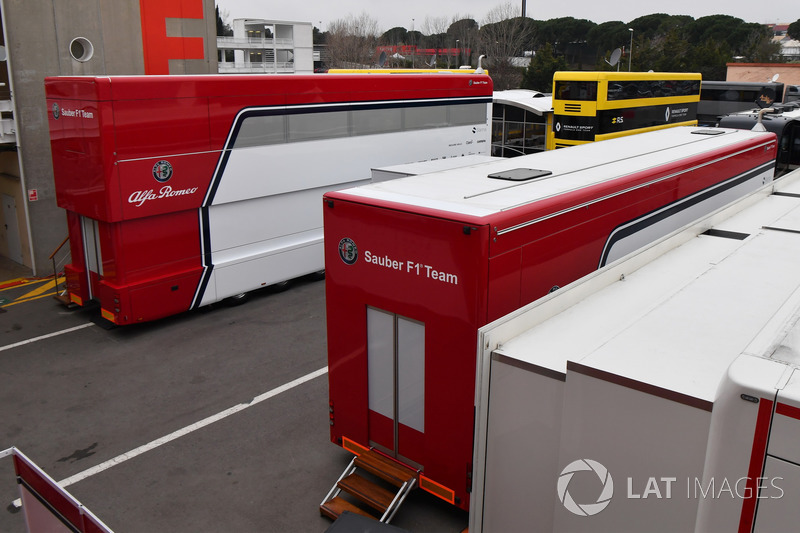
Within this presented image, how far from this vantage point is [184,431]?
25.5 feet

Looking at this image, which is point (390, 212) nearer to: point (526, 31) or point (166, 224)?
point (166, 224)

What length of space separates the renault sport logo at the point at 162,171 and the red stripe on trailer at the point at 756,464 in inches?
356

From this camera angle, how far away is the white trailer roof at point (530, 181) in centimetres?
600

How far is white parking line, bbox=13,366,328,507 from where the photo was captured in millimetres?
6957

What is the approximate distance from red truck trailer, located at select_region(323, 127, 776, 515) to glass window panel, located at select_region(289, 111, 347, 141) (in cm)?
532

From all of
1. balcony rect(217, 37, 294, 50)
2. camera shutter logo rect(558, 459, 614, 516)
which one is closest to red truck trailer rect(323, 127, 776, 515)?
camera shutter logo rect(558, 459, 614, 516)

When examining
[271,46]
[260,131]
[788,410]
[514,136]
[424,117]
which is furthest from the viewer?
[271,46]

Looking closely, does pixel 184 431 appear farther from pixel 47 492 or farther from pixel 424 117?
pixel 424 117

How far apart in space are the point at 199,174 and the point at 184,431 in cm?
448

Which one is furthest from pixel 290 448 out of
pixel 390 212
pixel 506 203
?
pixel 506 203

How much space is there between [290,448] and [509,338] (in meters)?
3.37

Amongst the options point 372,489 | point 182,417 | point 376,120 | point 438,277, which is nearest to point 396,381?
point 372,489

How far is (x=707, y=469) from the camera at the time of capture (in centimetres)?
326

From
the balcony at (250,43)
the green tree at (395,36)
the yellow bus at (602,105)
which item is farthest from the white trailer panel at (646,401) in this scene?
the green tree at (395,36)
